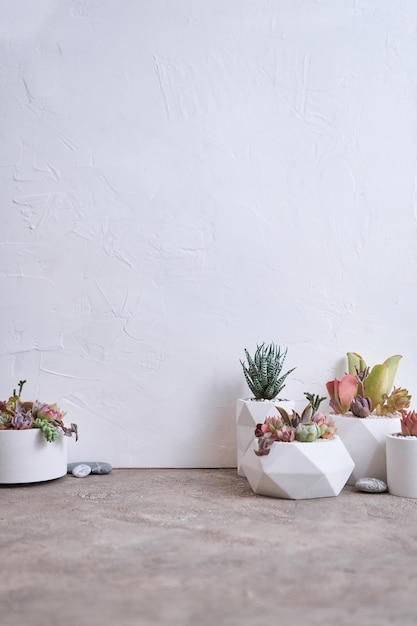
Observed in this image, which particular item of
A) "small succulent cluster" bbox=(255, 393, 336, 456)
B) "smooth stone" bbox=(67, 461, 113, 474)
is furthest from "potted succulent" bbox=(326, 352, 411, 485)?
"smooth stone" bbox=(67, 461, 113, 474)

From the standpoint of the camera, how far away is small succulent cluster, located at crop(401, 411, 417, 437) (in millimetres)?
1340

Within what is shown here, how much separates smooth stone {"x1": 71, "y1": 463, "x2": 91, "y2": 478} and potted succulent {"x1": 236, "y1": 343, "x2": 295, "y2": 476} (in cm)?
35

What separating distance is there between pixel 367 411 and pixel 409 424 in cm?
13

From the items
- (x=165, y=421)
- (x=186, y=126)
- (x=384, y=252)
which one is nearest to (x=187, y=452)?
(x=165, y=421)

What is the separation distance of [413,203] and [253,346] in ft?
1.85

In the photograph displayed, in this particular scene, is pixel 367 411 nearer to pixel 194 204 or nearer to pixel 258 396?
pixel 258 396

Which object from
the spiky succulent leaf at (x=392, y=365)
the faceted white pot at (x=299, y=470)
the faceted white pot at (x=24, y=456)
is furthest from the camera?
the spiky succulent leaf at (x=392, y=365)

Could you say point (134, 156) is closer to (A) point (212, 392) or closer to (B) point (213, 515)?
(A) point (212, 392)

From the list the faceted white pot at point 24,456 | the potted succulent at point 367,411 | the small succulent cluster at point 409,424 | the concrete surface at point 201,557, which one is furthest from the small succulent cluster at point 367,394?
the faceted white pot at point 24,456

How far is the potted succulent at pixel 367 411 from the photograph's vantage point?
1430 mm

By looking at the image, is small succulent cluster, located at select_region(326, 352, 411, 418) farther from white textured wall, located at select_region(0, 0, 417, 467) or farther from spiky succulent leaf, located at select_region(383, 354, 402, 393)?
white textured wall, located at select_region(0, 0, 417, 467)

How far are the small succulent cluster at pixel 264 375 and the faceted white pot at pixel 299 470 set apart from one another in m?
0.22

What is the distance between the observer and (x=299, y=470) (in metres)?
1.27

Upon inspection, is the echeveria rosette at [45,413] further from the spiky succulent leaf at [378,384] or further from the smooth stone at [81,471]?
the spiky succulent leaf at [378,384]
